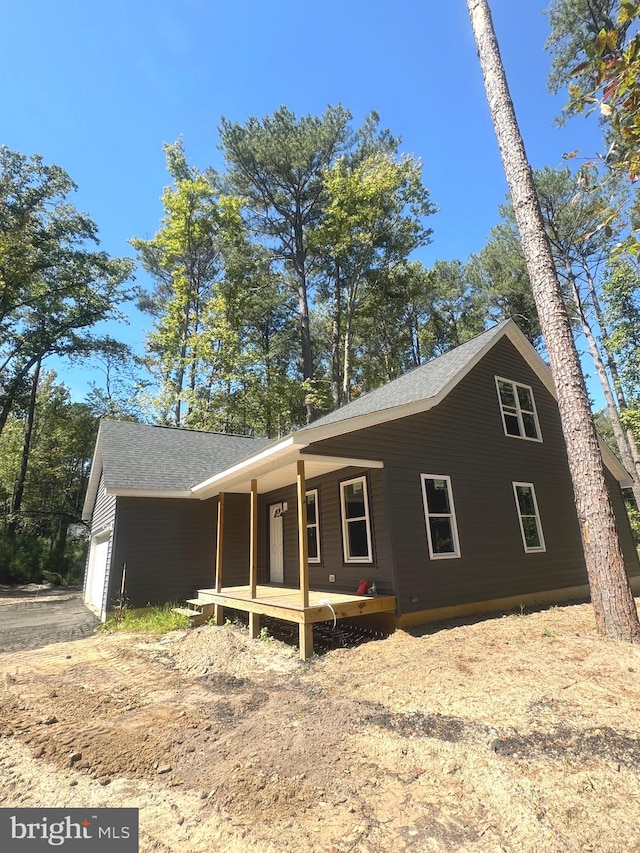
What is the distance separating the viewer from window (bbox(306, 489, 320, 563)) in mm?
9445

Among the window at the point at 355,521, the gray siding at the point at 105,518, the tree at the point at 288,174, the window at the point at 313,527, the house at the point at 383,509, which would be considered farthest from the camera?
the tree at the point at 288,174

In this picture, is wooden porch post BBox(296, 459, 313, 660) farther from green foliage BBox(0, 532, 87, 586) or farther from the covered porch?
green foliage BBox(0, 532, 87, 586)

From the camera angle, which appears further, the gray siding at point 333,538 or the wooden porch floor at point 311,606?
the gray siding at point 333,538

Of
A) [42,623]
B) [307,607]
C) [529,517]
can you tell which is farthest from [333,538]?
[42,623]

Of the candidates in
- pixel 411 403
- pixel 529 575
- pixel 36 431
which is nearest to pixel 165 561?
pixel 411 403

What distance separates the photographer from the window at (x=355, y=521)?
8.12 metres

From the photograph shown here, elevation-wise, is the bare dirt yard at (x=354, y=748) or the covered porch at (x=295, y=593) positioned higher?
the covered porch at (x=295, y=593)

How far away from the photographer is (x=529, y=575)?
30.9 ft

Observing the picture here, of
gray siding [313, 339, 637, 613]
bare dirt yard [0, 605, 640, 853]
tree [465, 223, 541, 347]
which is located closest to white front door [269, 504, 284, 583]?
gray siding [313, 339, 637, 613]

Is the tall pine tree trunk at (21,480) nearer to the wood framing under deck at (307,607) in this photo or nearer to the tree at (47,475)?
the tree at (47,475)

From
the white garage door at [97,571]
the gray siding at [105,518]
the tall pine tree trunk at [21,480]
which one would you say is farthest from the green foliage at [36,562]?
the gray siding at [105,518]

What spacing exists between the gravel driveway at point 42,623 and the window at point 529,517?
386 inches

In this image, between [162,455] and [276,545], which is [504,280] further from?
[162,455]

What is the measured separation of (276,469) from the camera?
7777 millimetres
